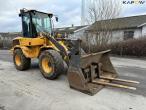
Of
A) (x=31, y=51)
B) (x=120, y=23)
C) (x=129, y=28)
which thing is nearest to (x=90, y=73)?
(x=31, y=51)

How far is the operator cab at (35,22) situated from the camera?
9133 mm

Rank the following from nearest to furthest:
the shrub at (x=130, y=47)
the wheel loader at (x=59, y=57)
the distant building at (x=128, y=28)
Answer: the wheel loader at (x=59, y=57) → the shrub at (x=130, y=47) → the distant building at (x=128, y=28)

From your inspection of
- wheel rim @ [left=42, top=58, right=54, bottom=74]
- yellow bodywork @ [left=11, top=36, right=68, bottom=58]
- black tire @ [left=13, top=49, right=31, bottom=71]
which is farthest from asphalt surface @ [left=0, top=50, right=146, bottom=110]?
black tire @ [left=13, top=49, right=31, bottom=71]

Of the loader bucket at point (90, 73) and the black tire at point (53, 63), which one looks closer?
the loader bucket at point (90, 73)

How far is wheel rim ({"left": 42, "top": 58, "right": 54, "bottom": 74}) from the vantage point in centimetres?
752

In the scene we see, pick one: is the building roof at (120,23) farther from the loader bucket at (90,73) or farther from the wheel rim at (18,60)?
the loader bucket at (90,73)

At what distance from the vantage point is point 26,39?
30.1ft

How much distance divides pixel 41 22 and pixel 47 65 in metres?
2.39

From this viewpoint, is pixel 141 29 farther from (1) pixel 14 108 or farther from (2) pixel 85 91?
(1) pixel 14 108

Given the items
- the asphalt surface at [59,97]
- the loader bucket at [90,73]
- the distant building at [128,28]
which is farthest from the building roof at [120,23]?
the asphalt surface at [59,97]

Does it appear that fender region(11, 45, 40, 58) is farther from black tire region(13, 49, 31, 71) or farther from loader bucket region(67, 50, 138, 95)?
loader bucket region(67, 50, 138, 95)

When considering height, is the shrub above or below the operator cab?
below

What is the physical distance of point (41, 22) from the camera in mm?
9305

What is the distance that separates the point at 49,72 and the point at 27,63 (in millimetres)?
2302
